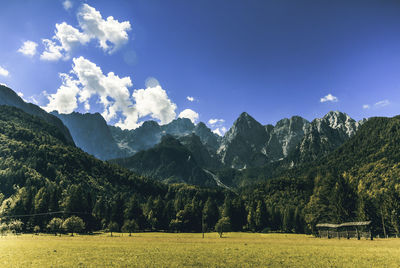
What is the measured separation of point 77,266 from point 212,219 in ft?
452

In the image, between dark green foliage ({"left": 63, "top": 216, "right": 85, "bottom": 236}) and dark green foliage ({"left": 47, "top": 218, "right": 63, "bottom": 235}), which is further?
dark green foliage ({"left": 47, "top": 218, "right": 63, "bottom": 235})

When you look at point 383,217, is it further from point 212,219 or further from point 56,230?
point 56,230

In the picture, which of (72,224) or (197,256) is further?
(72,224)

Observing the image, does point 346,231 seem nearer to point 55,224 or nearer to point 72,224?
point 72,224

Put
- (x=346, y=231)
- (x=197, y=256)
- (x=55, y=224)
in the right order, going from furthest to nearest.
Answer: (x=55, y=224) → (x=346, y=231) → (x=197, y=256)

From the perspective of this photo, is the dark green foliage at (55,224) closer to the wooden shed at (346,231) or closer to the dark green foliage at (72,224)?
the dark green foliage at (72,224)

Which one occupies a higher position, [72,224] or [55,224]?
[72,224]

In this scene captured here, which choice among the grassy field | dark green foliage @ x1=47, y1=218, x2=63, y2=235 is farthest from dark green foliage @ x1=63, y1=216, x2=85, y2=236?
the grassy field

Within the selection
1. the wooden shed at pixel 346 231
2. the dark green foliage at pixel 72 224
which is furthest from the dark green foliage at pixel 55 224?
the wooden shed at pixel 346 231

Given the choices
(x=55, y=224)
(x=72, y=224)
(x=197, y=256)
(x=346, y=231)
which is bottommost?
(x=55, y=224)

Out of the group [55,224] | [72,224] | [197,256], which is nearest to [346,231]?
[197,256]

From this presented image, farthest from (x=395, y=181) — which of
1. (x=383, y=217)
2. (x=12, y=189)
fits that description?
(x=12, y=189)

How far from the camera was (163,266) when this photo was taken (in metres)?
28.3

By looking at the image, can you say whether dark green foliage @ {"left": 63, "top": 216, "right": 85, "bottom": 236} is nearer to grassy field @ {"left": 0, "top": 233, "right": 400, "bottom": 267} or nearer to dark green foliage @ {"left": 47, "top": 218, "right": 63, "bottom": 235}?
dark green foliage @ {"left": 47, "top": 218, "right": 63, "bottom": 235}
